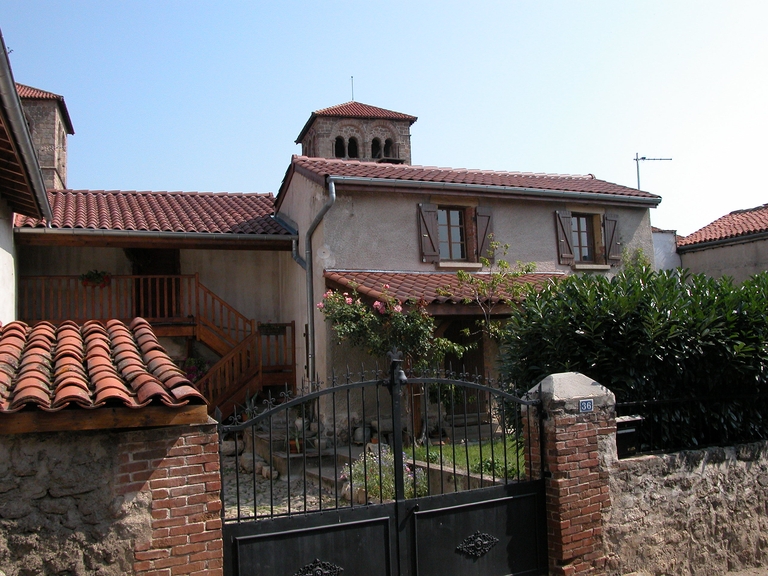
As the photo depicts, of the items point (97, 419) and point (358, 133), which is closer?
point (97, 419)

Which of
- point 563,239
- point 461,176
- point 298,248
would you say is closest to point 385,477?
point 298,248

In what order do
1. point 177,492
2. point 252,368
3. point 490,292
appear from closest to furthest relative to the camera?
point 177,492 → point 490,292 → point 252,368

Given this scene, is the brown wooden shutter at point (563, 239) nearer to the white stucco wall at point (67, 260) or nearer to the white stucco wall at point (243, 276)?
the white stucco wall at point (243, 276)

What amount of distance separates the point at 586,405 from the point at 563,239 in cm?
971

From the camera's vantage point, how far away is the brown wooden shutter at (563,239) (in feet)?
49.3

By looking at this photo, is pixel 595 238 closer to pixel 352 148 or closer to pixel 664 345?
pixel 664 345

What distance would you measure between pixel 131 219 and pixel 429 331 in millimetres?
7328

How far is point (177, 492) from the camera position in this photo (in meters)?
4.22

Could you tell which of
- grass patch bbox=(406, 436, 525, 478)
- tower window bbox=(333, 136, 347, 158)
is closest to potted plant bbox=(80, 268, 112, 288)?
grass patch bbox=(406, 436, 525, 478)

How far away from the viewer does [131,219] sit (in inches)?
579

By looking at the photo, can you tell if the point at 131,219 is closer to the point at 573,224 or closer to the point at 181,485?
the point at 573,224

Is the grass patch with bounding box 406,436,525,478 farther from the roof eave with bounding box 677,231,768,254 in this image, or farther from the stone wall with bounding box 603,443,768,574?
the roof eave with bounding box 677,231,768,254

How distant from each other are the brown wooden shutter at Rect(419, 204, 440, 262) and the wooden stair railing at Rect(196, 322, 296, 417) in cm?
324

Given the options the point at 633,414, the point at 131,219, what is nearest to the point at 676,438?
the point at 633,414
